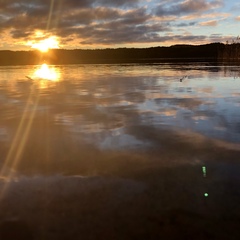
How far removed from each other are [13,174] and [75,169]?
4.47ft

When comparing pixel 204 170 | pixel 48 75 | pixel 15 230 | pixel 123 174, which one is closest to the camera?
pixel 15 230

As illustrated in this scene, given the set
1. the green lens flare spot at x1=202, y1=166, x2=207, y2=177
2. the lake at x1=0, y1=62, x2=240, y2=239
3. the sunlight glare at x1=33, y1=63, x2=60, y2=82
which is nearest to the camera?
the lake at x1=0, y1=62, x2=240, y2=239

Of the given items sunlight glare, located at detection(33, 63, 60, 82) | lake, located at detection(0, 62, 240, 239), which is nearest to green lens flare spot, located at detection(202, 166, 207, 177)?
lake, located at detection(0, 62, 240, 239)

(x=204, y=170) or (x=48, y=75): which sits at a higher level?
(x=48, y=75)

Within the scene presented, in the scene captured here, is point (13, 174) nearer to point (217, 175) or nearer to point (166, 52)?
point (217, 175)

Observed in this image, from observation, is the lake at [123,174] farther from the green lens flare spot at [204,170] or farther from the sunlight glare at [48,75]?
the sunlight glare at [48,75]

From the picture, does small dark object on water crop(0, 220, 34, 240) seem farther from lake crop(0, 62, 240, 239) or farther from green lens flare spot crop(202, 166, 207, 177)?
green lens flare spot crop(202, 166, 207, 177)

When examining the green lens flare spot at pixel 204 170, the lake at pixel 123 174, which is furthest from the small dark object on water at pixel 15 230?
the green lens flare spot at pixel 204 170

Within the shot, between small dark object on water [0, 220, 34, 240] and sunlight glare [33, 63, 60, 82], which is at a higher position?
sunlight glare [33, 63, 60, 82]

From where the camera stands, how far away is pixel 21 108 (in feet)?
53.5

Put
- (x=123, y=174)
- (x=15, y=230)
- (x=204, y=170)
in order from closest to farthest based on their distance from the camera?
1. (x=15, y=230)
2. (x=123, y=174)
3. (x=204, y=170)

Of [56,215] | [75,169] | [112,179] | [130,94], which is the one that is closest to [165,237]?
[56,215]

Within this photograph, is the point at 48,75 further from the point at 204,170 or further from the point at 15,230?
the point at 15,230

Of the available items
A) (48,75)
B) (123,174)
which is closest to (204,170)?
(123,174)
